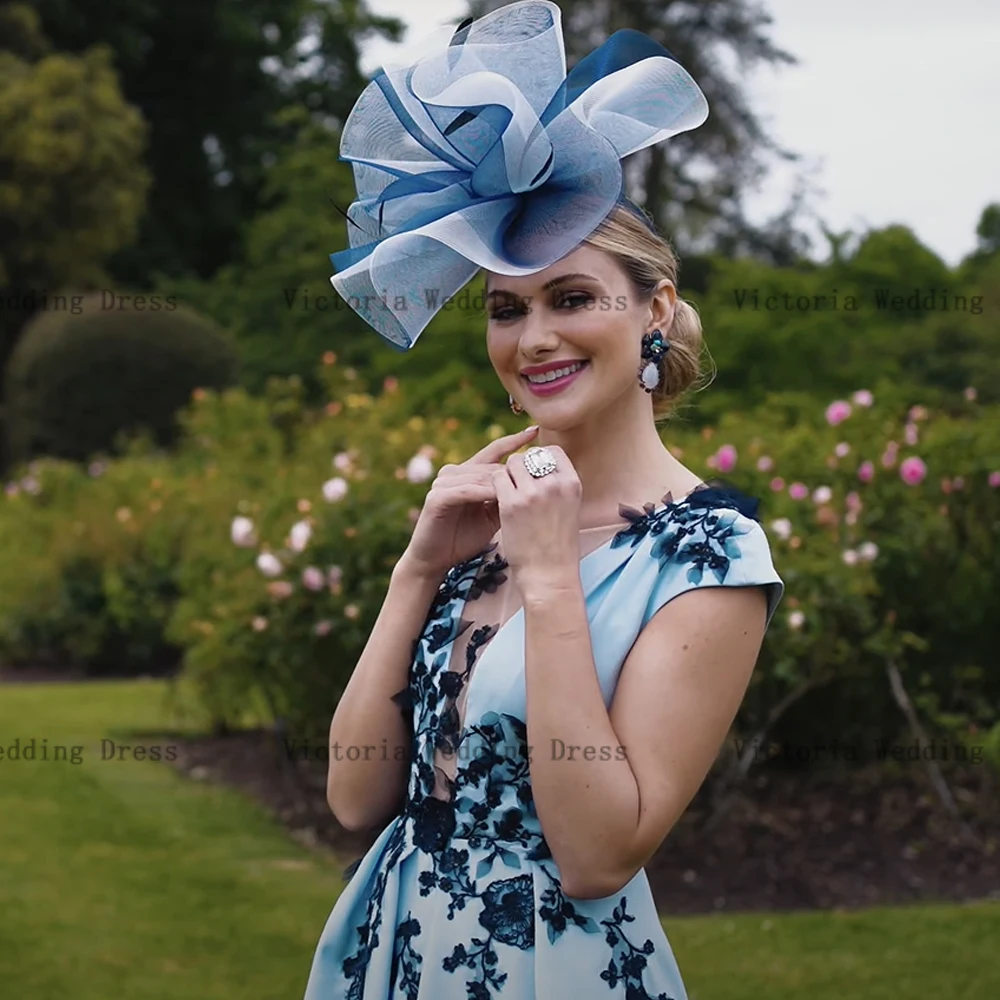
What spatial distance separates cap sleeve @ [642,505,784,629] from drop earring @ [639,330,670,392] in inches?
7.8

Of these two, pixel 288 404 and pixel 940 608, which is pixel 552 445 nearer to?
pixel 940 608

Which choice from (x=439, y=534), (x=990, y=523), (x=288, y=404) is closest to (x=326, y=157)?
(x=288, y=404)

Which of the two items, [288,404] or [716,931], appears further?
[288,404]

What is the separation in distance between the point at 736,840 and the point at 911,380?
860 cm

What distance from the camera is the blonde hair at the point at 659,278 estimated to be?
1.90 metres

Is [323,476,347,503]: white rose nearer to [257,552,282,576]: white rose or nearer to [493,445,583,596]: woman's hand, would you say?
[257,552,282,576]: white rose

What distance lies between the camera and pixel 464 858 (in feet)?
6.29

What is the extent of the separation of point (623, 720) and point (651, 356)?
1.63 feet

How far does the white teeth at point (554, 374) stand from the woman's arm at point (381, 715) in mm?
341

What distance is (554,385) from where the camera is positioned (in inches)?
75.6

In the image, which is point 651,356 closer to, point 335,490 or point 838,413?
point 335,490

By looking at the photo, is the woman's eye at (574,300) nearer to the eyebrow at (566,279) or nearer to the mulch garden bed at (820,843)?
the eyebrow at (566,279)

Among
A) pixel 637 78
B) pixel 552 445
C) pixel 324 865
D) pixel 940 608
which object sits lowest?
pixel 324 865

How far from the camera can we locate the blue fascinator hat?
188 cm
